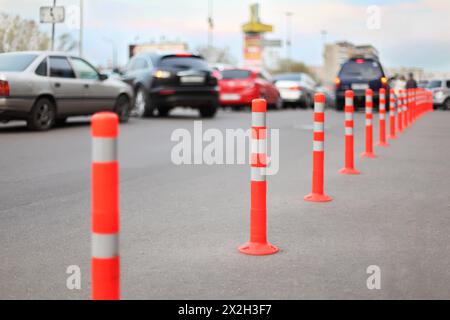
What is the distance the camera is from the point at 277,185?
341 inches

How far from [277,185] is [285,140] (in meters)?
5.90

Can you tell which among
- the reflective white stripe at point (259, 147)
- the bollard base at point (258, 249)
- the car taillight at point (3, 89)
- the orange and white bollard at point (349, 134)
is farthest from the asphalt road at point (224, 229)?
the car taillight at point (3, 89)

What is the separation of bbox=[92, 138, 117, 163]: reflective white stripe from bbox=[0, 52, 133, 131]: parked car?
1138cm

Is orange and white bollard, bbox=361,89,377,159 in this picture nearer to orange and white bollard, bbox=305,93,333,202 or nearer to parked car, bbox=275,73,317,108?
orange and white bollard, bbox=305,93,333,202

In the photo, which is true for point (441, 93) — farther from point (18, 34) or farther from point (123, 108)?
→ point (18, 34)

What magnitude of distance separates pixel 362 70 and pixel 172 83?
11.0m

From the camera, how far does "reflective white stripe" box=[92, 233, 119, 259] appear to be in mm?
3168

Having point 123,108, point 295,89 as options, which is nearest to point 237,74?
point 295,89

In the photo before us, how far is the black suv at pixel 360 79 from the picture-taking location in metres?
27.6

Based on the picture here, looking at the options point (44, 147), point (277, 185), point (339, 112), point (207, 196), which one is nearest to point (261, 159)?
point (207, 196)

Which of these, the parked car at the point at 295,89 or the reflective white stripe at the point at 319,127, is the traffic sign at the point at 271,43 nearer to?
the parked car at the point at 295,89

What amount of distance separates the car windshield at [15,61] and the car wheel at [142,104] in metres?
4.87

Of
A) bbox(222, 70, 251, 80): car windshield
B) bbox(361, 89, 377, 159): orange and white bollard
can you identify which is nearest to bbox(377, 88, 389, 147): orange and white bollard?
bbox(361, 89, 377, 159): orange and white bollard

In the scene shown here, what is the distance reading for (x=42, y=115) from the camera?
15023 millimetres
